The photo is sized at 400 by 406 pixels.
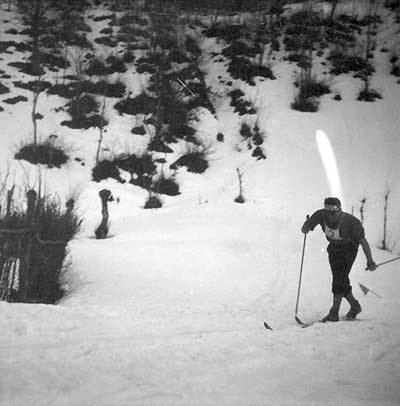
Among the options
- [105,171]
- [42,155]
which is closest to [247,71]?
[105,171]

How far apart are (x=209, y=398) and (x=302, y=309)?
394 centimetres

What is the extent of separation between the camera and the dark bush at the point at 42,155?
16.9m

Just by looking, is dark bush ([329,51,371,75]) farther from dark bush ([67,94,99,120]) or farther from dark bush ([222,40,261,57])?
dark bush ([67,94,99,120])

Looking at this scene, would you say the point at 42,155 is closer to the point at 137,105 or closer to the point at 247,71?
the point at 137,105

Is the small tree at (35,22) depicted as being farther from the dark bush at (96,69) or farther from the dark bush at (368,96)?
the dark bush at (368,96)

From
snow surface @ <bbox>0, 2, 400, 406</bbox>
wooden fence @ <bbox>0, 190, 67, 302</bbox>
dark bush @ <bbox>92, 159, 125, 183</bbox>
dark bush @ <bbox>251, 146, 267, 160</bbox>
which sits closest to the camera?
snow surface @ <bbox>0, 2, 400, 406</bbox>

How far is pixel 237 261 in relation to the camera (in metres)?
8.70

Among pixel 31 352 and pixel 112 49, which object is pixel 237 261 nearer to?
pixel 31 352

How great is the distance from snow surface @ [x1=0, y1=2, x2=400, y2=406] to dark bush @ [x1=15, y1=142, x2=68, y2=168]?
0.58 metres

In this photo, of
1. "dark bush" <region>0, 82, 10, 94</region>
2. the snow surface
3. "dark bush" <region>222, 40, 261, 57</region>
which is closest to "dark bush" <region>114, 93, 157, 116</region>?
the snow surface

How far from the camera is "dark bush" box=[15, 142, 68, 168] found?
667 inches

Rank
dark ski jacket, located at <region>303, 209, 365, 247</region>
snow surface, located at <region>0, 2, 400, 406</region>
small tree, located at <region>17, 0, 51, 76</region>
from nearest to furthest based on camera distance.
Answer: snow surface, located at <region>0, 2, 400, 406</region>, dark ski jacket, located at <region>303, 209, 365, 247</region>, small tree, located at <region>17, 0, 51, 76</region>

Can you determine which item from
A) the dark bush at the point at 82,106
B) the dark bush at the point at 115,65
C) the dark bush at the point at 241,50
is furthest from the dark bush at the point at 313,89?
the dark bush at the point at 82,106

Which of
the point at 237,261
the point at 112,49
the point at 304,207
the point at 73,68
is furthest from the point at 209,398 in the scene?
the point at 112,49
